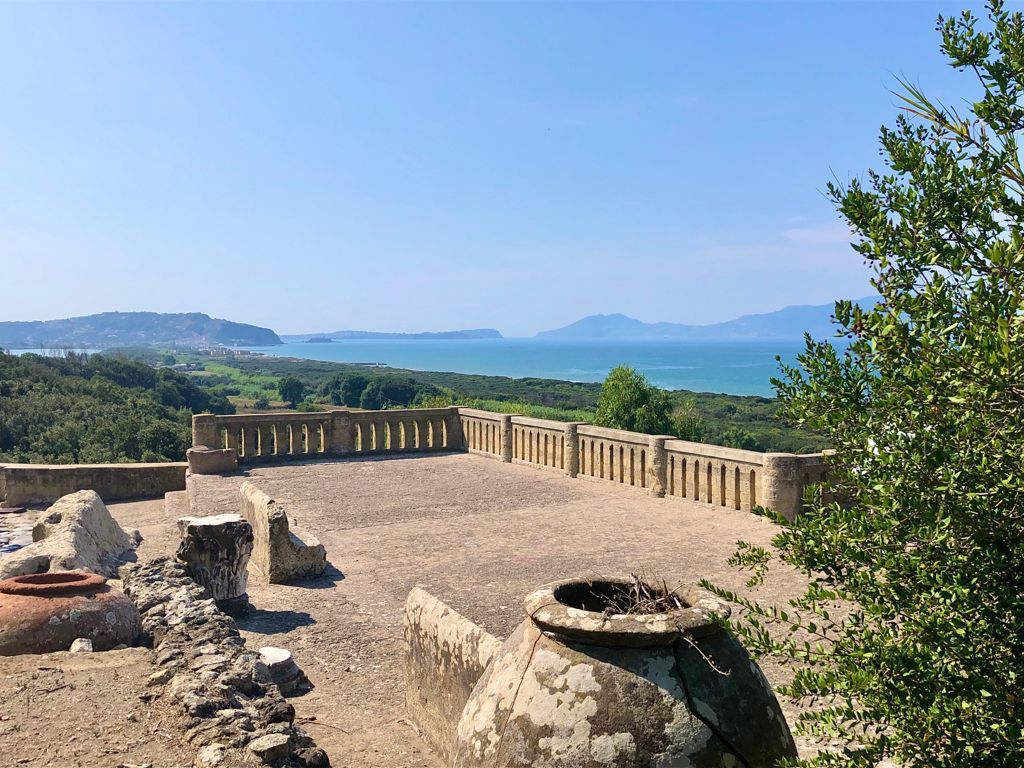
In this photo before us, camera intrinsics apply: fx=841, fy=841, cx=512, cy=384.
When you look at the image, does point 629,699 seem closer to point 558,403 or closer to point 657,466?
point 657,466

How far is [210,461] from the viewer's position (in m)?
16.2

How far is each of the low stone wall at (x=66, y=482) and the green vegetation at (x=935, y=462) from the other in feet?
50.6

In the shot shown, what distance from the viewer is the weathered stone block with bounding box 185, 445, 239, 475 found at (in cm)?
1606

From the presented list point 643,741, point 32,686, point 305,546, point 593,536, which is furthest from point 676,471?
point 643,741

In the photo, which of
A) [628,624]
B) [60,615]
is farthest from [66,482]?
[628,624]

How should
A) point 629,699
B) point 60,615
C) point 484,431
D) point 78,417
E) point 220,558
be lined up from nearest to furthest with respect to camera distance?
point 629,699, point 60,615, point 220,558, point 484,431, point 78,417

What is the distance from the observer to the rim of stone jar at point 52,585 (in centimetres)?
692

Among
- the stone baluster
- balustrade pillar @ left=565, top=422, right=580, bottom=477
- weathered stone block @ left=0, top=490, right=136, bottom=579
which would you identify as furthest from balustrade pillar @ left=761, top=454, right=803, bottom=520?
the stone baluster

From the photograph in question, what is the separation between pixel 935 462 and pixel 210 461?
15.5 metres

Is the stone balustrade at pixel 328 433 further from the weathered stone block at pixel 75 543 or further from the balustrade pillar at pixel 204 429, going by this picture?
the weathered stone block at pixel 75 543

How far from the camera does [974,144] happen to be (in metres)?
2.80

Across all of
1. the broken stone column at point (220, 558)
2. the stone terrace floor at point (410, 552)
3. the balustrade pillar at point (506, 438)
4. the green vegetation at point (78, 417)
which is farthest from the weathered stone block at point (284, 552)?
the green vegetation at point (78, 417)

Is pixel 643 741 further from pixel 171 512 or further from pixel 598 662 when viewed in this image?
pixel 171 512

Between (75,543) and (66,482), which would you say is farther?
(66,482)
